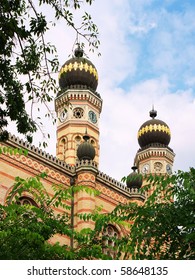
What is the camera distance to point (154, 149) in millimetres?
27312

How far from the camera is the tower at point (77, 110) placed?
76.1 feet

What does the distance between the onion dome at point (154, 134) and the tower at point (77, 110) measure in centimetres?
449

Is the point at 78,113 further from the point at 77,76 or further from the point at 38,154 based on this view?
the point at 38,154

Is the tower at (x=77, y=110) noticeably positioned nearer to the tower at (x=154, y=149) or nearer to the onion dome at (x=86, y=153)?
the onion dome at (x=86, y=153)

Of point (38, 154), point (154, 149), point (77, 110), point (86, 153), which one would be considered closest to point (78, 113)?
point (77, 110)

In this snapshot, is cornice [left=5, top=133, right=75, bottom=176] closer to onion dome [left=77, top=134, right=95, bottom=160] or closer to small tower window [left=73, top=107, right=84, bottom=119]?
onion dome [left=77, top=134, right=95, bottom=160]

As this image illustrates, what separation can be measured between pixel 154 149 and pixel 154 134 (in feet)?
3.07

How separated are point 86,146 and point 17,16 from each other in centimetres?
1309

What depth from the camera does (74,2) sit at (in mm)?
6004

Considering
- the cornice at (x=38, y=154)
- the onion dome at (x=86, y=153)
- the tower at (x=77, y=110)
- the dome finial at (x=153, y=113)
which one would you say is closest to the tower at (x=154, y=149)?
the dome finial at (x=153, y=113)

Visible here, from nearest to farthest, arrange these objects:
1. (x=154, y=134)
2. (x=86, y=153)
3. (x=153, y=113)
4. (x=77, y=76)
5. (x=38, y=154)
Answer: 1. (x=38, y=154)
2. (x=86, y=153)
3. (x=77, y=76)
4. (x=154, y=134)
5. (x=153, y=113)

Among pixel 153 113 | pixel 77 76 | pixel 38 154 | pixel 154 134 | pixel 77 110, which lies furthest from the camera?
pixel 153 113

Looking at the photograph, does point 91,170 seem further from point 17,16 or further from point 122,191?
point 17,16
